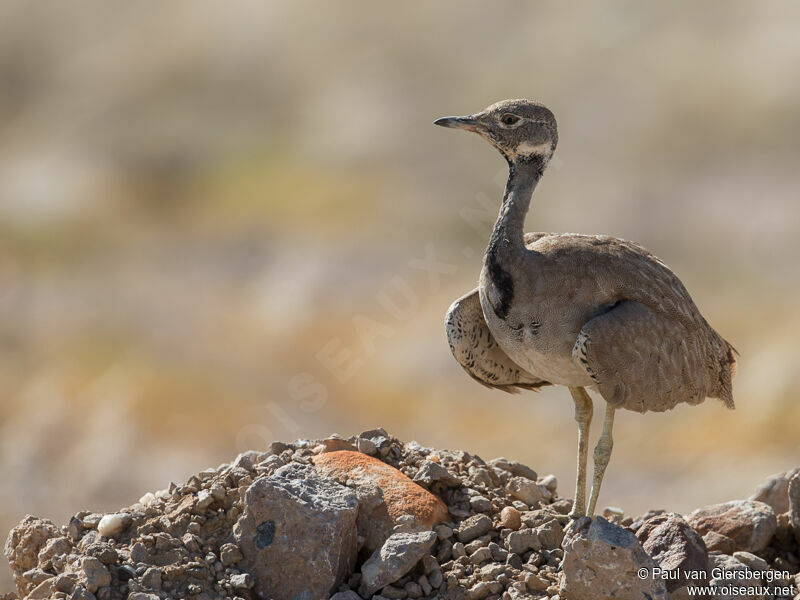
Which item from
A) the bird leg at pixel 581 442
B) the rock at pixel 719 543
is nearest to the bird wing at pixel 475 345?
the bird leg at pixel 581 442

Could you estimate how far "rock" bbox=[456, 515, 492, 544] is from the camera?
843 centimetres

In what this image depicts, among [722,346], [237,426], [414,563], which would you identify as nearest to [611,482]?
[237,426]

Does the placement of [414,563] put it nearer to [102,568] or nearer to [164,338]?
[102,568]

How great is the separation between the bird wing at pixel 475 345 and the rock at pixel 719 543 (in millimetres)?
1854

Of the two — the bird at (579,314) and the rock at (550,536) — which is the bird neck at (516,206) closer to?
the bird at (579,314)

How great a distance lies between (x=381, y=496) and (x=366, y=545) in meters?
0.39

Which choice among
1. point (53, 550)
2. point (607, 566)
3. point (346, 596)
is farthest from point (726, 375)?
point (53, 550)

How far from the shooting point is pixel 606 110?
2917 cm

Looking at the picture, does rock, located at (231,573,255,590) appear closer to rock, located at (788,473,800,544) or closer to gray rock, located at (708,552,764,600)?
gray rock, located at (708,552,764,600)

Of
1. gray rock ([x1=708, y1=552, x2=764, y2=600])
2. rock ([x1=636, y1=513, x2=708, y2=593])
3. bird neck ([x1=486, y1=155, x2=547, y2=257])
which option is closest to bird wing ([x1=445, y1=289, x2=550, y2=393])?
bird neck ([x1=486, y1=155, x2=547, y2=257])

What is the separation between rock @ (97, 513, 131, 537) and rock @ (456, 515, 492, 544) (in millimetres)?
2560

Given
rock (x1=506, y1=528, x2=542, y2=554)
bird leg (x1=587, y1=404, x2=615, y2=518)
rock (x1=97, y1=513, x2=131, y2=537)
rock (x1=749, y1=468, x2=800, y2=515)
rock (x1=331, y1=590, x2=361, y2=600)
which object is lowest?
rock (x1=331, y1=590, x2=361, y2=600)

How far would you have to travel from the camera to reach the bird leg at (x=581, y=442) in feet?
29.5

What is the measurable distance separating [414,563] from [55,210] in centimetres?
2875
